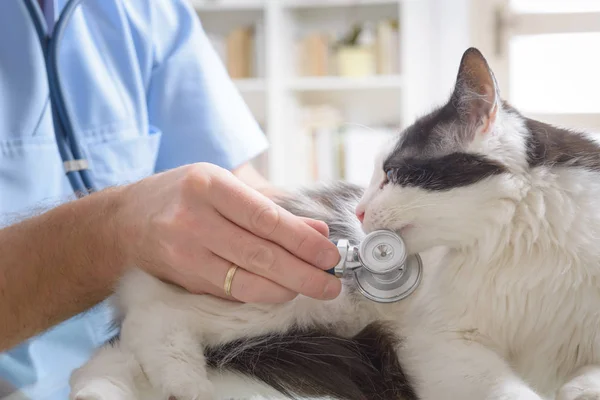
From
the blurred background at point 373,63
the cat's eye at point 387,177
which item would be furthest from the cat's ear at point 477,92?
the blurred background at point 373,63

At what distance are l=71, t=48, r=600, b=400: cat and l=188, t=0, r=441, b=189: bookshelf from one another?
237 centimetres

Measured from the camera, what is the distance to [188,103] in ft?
4.81

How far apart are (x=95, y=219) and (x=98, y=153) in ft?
1.18

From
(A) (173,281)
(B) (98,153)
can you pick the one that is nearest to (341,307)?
(A) (173,281)

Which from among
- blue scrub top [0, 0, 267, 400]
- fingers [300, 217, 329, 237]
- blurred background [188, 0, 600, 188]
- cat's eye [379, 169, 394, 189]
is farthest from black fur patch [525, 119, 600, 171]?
blurred background [188, 0, 600, 188]

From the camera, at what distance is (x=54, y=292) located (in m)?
0.99

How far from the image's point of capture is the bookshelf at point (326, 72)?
331cm

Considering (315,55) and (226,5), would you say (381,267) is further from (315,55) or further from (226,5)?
(226,5)

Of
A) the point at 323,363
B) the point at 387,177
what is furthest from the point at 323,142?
the point at 323,363

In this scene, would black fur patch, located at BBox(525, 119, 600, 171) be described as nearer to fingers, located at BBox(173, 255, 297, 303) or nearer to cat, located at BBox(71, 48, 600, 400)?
cat, located at BBox(71, 48, 600, 400)

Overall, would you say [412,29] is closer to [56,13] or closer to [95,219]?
[56,13]

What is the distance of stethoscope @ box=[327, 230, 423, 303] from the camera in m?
0.84

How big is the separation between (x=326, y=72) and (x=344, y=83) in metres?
0.21

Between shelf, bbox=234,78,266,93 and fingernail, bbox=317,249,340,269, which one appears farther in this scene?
shelf, bbox=234,78,266,93
